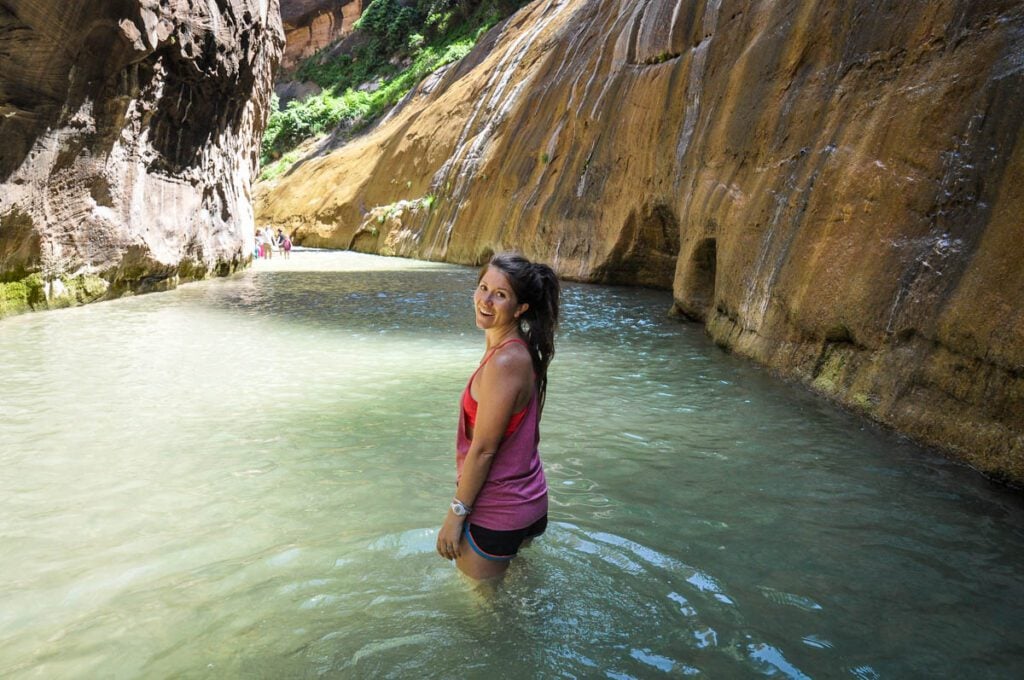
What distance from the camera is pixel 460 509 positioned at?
98.1 inches

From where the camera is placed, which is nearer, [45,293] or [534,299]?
[534,299]

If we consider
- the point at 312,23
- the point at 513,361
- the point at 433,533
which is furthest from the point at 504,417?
the point at 312,23

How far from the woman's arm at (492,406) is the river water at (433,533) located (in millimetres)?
530

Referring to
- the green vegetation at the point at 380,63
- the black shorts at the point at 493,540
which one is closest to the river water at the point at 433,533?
the black shorts at the point at 493,540

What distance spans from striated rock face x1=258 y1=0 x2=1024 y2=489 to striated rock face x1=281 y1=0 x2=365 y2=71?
3853 centimetres

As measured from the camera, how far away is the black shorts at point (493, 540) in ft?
8.30

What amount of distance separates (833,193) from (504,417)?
5337 mm

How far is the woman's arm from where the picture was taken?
2385 mm

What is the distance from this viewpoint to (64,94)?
9.77m

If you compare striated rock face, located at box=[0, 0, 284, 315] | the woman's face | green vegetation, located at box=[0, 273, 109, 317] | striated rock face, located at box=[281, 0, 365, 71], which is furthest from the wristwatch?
striated rock face, located at box=[281, 0, 365, 71]

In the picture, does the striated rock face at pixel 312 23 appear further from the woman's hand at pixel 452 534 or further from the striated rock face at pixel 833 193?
the woman's hand at pixel 452 534

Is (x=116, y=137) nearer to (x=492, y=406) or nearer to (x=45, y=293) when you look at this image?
(x=45, y=293)

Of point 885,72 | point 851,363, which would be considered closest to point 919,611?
point 851,363

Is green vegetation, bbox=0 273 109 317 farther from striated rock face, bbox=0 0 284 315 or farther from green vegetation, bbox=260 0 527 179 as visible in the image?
green vegetation, bbox=260 0 527 179
